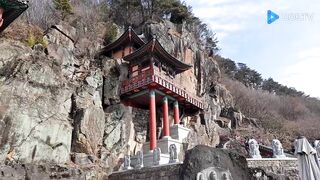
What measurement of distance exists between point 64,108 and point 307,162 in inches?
506

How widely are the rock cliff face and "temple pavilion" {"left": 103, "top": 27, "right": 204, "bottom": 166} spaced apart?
0.88 meters

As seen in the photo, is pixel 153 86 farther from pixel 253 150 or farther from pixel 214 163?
pixel 214 163

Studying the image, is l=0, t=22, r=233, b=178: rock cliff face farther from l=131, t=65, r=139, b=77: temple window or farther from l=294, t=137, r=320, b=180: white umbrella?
l=294, t=137, r=320, b=180: white umbrella

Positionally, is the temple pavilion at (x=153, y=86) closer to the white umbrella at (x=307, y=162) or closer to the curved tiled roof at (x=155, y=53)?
the curved tiled roof at (x=155, y=53)

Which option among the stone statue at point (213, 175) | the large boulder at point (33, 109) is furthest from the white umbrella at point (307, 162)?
the large boulder at point (33, 109)

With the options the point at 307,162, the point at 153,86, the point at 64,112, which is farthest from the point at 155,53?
the point at 307,162

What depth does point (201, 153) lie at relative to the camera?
10398 millimetres

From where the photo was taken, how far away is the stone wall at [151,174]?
46.0ft

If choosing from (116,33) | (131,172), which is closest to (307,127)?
(116,33)

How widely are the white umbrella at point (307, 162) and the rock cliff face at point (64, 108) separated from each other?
10.9m

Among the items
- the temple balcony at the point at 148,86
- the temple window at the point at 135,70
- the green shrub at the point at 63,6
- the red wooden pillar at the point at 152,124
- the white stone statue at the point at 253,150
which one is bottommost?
the white stone statue at the point at 253,150

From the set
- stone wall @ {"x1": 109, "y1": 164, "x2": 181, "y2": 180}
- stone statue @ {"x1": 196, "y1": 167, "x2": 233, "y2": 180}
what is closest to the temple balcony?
stone wall @ {"x1": 109, "y1": 164, "x2": 181, "y2": 180}

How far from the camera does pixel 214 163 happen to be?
1012 centimetres

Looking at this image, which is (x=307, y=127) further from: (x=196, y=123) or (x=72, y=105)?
(x=72, y=105)
